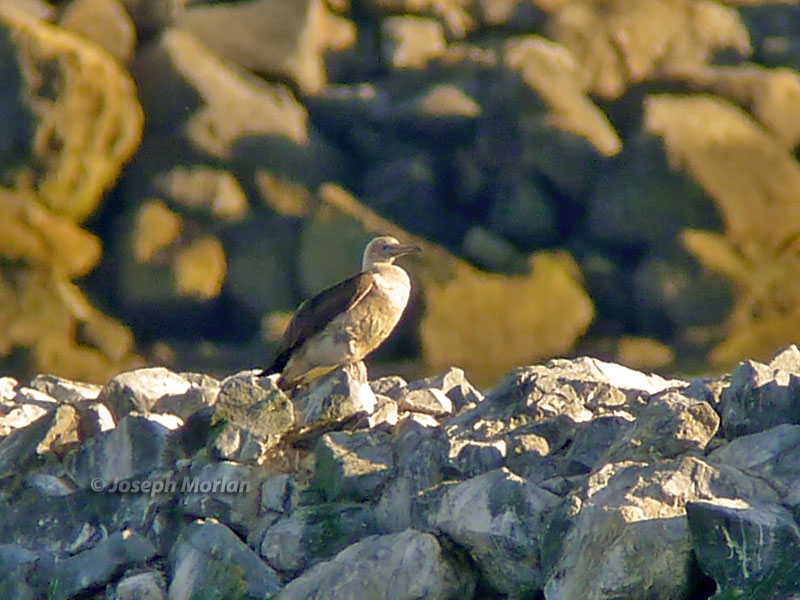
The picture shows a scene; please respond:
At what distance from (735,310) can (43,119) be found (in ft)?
38.3

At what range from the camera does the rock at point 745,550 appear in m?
6.14

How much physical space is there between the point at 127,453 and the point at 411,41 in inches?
872

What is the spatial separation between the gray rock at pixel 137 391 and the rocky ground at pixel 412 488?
1cm

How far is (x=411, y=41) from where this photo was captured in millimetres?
29547

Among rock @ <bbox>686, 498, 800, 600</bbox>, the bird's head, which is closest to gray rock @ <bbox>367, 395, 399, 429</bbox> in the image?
the bird's head

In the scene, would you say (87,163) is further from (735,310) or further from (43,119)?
(735,310)

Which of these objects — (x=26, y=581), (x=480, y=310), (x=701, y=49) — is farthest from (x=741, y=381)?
(x=701, y=49)

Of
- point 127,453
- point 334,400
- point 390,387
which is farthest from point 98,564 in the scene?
point 390,387

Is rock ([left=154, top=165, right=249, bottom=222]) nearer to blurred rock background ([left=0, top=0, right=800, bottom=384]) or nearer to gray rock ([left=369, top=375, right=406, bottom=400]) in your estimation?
blurred rock background ([left=0, top=0, right=800, bottom=384])

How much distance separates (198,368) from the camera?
24.5 metres

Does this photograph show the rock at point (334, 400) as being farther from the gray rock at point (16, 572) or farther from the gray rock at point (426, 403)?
the gray rock at point (16, 572)

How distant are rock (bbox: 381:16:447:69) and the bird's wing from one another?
2086cm

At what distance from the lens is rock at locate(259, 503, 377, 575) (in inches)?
293

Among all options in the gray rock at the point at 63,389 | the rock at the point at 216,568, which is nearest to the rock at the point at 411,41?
the gray rock at the point at 63,389
